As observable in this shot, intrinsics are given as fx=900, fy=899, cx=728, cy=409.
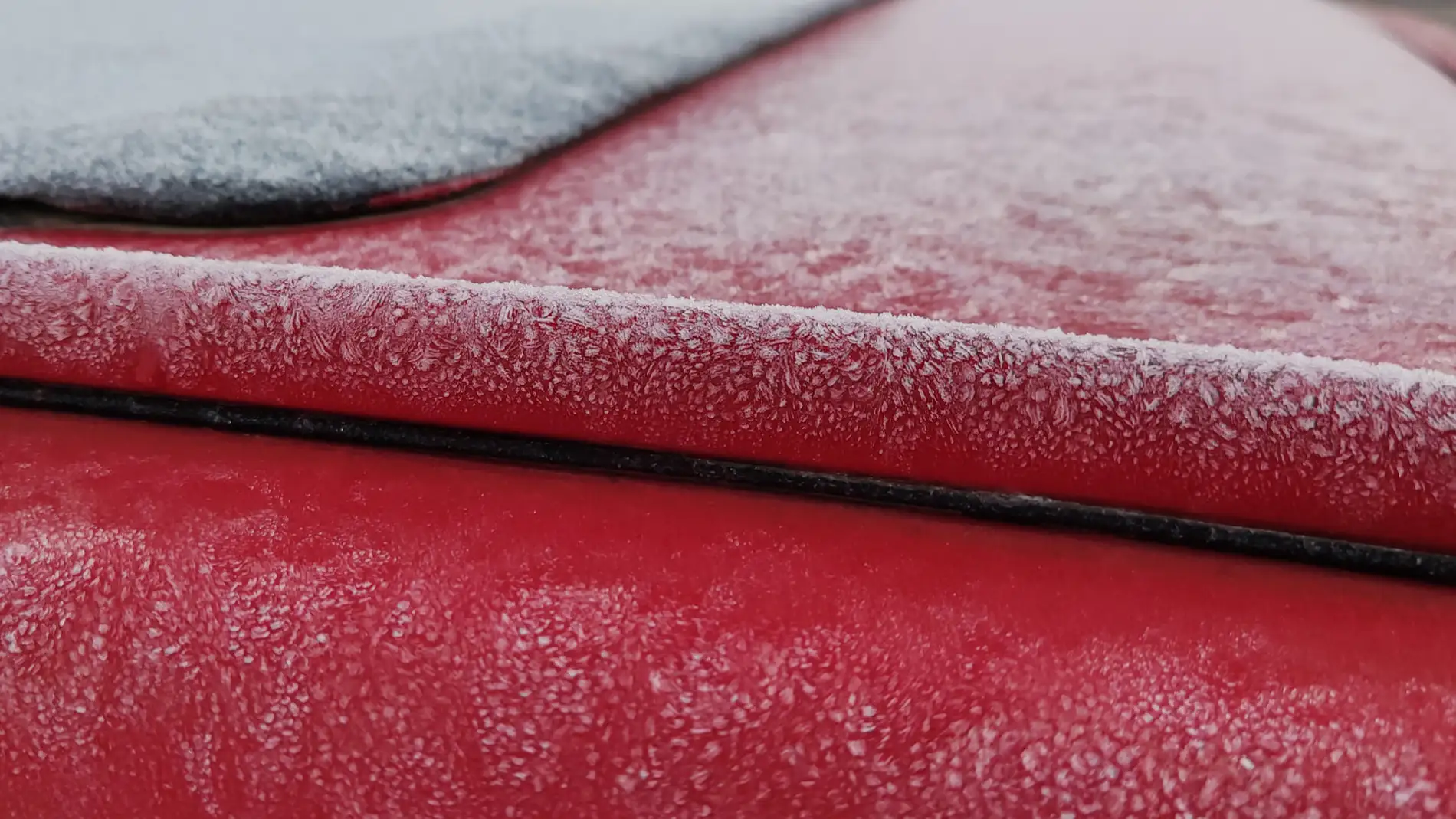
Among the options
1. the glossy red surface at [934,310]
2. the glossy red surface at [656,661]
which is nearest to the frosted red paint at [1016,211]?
the glossy red surface at [934,310]

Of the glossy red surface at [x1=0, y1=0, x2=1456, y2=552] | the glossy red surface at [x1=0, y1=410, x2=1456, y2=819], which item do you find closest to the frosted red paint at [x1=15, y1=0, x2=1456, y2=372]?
the glossy red surface at [x1=0, y1=0, x2=1456, y2=552]

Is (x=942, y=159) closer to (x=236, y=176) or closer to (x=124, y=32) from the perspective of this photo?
(x=236, y=176)

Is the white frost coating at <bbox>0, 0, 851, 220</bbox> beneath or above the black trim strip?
above

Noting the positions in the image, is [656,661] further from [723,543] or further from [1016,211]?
[1016,211]

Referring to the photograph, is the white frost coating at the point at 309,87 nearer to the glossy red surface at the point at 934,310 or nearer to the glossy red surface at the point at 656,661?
the glossy red surface at the point at 934,310

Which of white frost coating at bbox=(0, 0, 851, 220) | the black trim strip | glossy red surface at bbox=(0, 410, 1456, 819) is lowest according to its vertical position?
glossy red surface at bbox=(0, 410, 1456, 819)

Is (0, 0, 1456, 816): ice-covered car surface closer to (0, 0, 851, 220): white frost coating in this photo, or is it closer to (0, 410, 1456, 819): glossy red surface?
(0, 410, 1456, 819): glossy red surface
